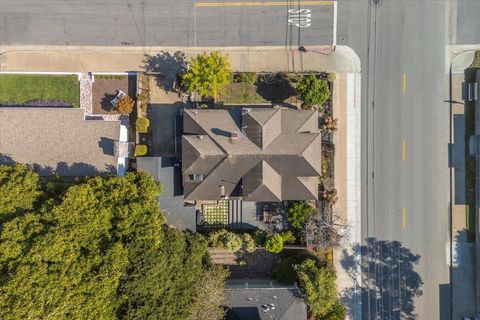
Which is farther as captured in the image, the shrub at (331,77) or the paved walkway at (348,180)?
the paved walkway at (348,180)

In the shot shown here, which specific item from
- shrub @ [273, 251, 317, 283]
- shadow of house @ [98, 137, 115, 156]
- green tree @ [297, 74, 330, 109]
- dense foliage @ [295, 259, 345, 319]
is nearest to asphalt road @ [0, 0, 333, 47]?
green tree @ [297, 74, 330, 109]

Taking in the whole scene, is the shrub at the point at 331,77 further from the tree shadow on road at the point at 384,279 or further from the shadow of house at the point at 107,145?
the shadow of house at the point at 107,145

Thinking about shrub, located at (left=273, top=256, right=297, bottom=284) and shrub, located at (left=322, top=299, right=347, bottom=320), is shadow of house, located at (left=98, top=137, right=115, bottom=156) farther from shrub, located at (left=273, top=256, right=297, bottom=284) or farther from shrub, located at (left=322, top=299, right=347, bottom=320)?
shrub, located at (left=322, top=299, right=347, bottom=320)

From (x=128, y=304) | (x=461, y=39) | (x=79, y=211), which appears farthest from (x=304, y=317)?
(x=461, y=39)

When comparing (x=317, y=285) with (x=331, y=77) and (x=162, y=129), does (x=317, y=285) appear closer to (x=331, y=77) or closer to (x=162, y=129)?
(x=331, y=77)

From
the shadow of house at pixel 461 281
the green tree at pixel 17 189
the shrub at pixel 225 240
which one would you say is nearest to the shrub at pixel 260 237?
the shrub at pixel 225 240

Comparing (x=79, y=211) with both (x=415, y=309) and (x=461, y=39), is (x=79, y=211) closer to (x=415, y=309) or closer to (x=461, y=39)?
(x=415, y=309)
